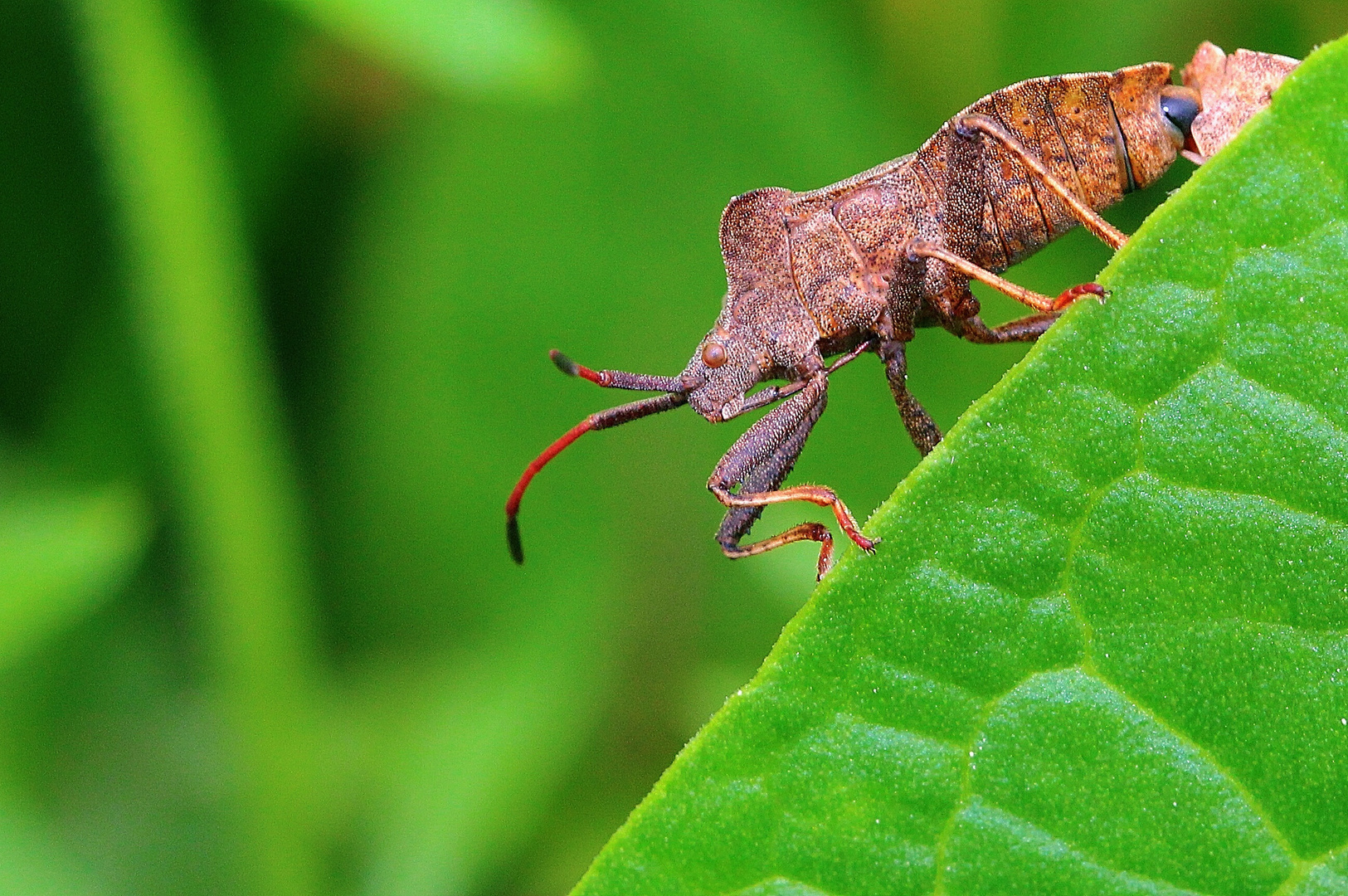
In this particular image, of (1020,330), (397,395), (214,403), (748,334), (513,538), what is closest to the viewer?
(1020,330)

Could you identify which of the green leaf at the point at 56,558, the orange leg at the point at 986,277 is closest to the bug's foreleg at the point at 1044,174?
the orange leg at the point at 986,277

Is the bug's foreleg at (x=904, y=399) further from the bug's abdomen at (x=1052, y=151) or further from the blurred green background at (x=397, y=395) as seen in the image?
the blurred green background at (x=397, y=395)

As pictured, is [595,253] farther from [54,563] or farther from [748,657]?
[54,563]

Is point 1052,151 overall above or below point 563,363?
above

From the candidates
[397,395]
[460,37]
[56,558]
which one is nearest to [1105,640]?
[460,37]

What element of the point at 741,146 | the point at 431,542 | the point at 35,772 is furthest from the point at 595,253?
the point at 35,772

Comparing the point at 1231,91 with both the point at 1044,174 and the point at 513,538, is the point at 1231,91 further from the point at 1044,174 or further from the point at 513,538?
the point at 513,538

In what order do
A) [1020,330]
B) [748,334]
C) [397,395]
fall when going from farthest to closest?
[397,395], [748,334], [1020,330]
